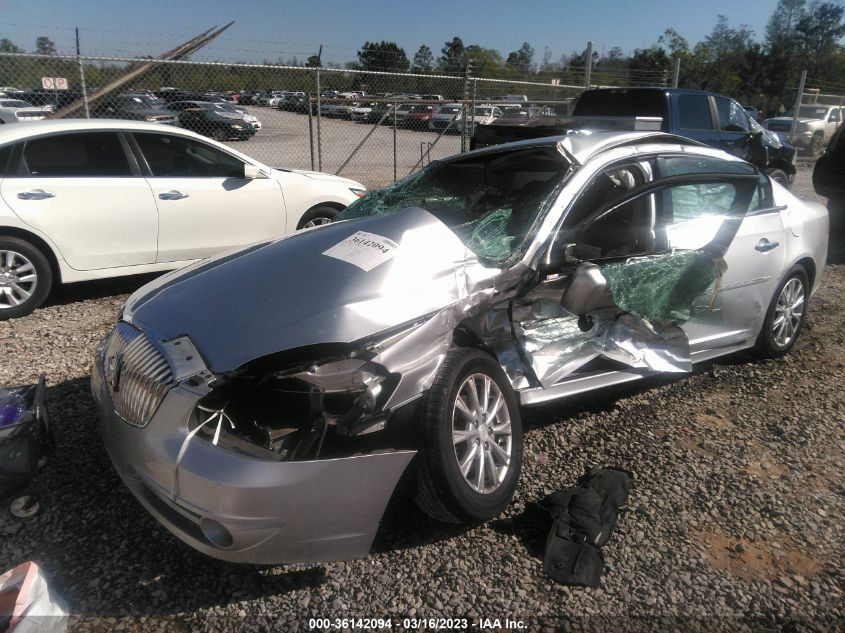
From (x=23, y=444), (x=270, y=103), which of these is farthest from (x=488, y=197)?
(x=270, y=103)

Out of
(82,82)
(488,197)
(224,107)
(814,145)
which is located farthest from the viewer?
(814,145)

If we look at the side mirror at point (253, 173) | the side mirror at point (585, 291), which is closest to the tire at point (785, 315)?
the side mirror at point (585, 291)

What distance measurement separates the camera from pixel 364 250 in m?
2.93

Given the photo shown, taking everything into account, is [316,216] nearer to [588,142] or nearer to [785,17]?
[588,142]

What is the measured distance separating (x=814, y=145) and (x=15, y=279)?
24015mm

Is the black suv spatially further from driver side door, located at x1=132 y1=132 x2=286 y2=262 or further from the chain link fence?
driver side door, located at x1=132 y1=132 x2=286 y2=262

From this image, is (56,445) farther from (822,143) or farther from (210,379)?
(822,143)

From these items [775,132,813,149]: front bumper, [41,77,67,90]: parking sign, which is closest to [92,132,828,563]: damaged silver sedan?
[41,77,67,90]: parking sign

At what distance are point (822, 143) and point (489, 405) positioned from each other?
2470 cm

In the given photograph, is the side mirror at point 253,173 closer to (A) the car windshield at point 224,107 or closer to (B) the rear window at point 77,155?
(B) the rear window at point 77,155

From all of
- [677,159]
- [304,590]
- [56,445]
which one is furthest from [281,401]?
[677,159]

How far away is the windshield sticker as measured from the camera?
9.30 ft

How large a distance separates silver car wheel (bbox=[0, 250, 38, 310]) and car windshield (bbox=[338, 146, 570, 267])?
2.87 m

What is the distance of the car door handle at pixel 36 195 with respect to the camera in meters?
5.20
